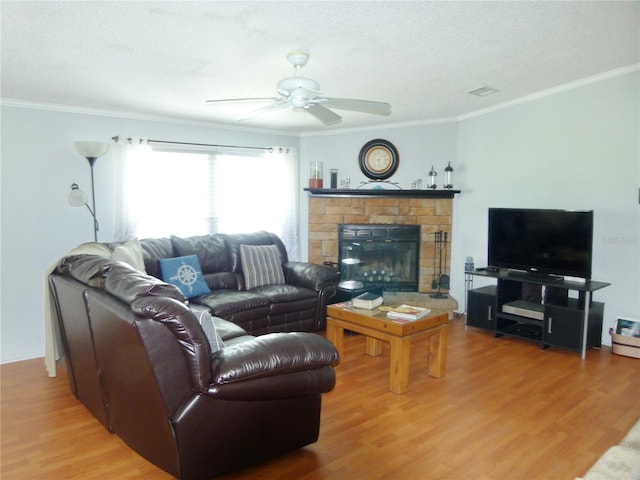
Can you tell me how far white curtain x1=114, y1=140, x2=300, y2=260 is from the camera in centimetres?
470

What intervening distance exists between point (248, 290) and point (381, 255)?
2.02m

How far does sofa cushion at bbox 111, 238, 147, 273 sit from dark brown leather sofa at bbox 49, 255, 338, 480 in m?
1.12

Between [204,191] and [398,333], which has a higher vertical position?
[204,191]

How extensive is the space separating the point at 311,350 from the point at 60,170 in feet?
11.4

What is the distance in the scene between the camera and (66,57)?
2.97m

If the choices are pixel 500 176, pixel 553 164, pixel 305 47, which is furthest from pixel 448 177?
pixel 305 47

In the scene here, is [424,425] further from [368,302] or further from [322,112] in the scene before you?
[322,112]

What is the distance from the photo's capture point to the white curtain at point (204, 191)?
470 centimetres

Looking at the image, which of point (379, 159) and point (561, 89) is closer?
point (561, 89)

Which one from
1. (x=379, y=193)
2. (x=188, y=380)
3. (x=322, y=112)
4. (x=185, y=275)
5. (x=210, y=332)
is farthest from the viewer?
(x=379, y=193)

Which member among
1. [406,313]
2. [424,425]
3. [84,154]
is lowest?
[424,425]

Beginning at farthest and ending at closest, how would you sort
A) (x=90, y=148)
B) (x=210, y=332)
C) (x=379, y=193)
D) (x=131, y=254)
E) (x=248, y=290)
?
(x=379, y=193)
(x=248, y=290)
(x=90, y=148)
(x=131, y=254)
(x=210, y=332)

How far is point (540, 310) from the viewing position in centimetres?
426

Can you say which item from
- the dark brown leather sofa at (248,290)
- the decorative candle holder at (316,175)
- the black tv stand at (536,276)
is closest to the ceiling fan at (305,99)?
the dark brown leather sofa at (248,290)
